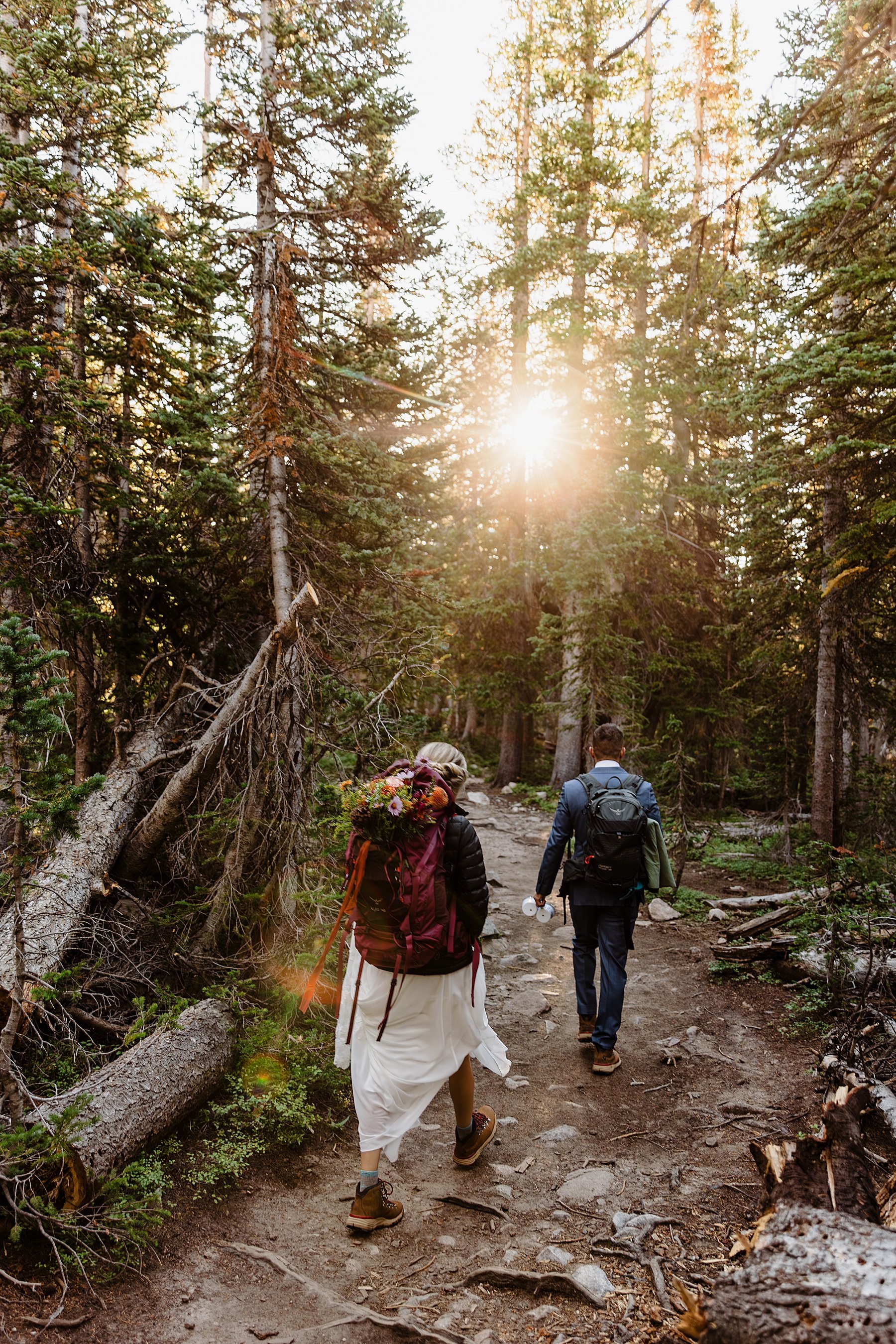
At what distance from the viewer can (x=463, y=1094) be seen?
14.9ft

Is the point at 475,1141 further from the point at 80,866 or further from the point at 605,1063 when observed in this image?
the point at 80,866

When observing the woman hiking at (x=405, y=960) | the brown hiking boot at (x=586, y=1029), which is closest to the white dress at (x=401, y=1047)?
the woman hiking at (x=405, y=960)

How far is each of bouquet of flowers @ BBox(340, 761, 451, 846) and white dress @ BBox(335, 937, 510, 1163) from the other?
2.77ft

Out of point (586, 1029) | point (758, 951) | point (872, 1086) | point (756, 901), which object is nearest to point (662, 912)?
point (756, 901)

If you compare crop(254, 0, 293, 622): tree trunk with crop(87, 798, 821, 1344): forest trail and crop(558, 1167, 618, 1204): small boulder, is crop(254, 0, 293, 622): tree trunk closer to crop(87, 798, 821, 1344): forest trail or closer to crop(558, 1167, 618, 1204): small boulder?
crop(87, 798, 821, 1344): forest trail

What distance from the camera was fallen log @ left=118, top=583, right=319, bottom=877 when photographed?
22.0 ft

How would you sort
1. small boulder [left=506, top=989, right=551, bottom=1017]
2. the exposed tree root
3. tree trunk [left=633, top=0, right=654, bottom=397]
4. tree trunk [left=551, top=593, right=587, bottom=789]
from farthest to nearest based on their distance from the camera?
tree trunk [left=633, top=0, right=654, bottom=397]
tree trunk [left=551, top=593, right=587, bottom=789]
small boulder [left=506, top=989, right=551, bottom=1017]
the exposed tree root

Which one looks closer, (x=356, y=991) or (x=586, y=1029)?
(x=356, y=991)

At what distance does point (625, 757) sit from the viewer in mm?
14250

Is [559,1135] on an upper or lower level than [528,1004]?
upper

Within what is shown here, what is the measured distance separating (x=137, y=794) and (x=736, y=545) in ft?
31.8

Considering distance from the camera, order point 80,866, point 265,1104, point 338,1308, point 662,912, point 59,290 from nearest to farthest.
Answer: point 338,1308, point 265,1104, point 80,866, point 59,290, point 662,912

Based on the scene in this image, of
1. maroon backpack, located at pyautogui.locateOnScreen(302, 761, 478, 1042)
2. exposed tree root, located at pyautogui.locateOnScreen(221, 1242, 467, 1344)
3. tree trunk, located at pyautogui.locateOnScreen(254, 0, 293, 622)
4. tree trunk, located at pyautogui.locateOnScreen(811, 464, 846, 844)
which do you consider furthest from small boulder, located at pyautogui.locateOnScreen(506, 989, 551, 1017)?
tree trunk, located at pyautogui.locateOnScreen(811, 464, 846, 844)

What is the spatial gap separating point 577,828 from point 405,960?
229cm
